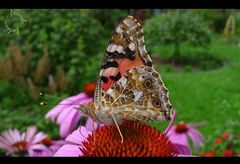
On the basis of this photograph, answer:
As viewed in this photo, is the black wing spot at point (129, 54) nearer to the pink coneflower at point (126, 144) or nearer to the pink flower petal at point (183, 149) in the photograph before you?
the pink coneflower at point (126, 144)

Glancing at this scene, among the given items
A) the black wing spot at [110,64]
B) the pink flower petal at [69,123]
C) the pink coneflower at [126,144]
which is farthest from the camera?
the pink flower petal at [69,123]

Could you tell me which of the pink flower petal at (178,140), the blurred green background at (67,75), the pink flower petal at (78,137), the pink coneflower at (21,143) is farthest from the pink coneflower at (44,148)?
the blurred green background at (67,75)

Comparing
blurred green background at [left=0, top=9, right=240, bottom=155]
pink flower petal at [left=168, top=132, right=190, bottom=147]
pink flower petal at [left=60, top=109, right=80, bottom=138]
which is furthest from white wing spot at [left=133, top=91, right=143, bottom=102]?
blurred green background at [left=0, top=9, right=240, bottom=155]

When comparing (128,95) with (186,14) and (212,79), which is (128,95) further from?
(186,14)

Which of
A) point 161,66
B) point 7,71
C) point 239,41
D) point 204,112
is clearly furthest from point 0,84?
point 239,41

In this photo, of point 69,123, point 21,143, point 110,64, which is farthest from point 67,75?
point 110,64

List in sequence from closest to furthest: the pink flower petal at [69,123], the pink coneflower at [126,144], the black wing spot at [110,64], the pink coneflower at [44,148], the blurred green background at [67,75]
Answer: the pink coneflower at [126,144]
the black wing spot at [110,64]
the pink flower petal at [69,123]
the pink coneflower at [44,148]
the blurred green background at [67,75]

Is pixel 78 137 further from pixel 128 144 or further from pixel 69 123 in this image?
pixel 69 123

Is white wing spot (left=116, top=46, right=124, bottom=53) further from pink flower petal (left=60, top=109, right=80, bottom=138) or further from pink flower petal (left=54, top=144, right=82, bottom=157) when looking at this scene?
pink flower petal (left=60, top=109, right=80, bottom=138)
